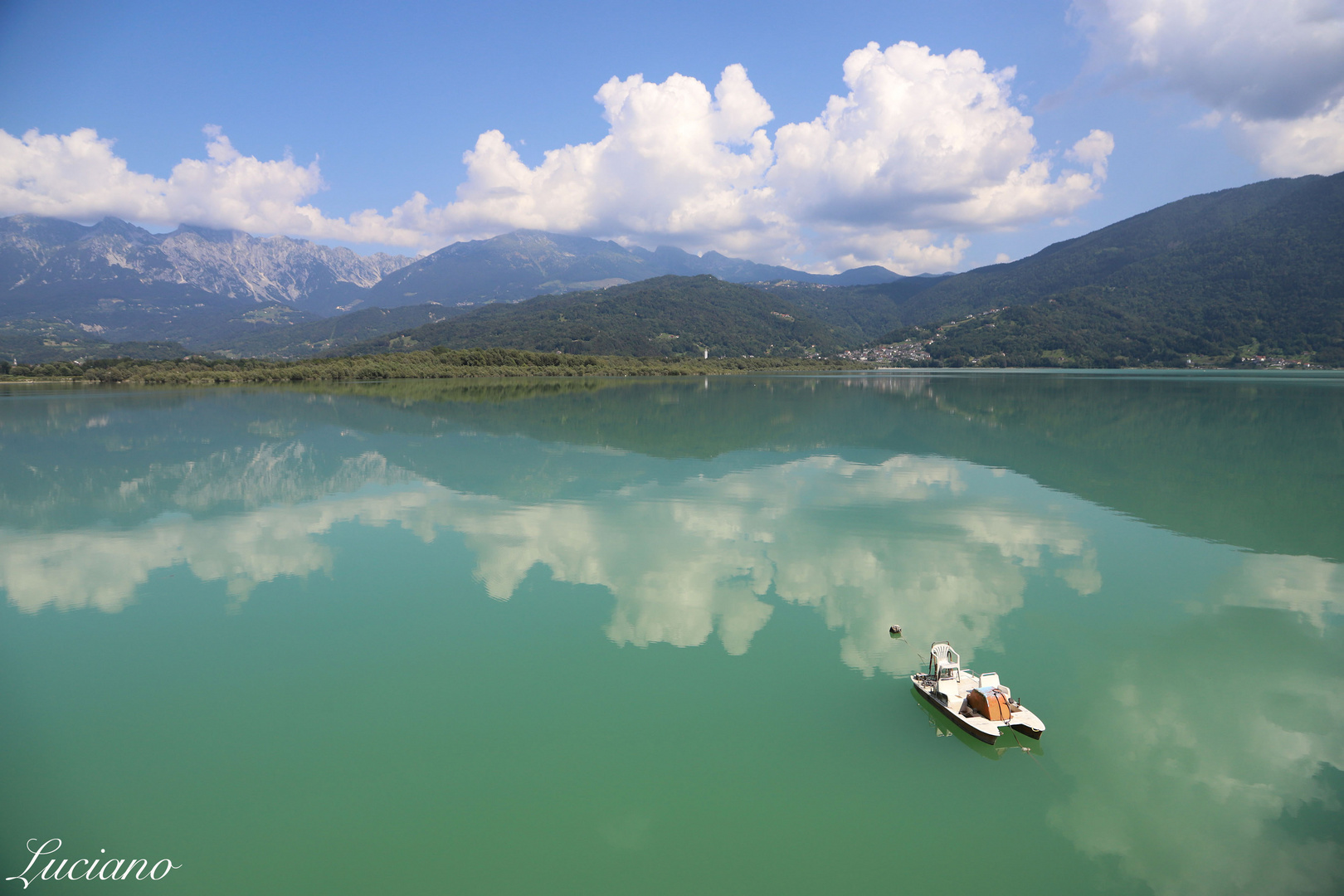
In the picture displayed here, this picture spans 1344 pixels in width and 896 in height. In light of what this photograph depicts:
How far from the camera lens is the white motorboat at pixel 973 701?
19.5 feet

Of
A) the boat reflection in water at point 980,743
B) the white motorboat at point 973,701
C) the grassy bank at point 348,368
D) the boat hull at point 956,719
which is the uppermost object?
the grassy bank at point 348,368

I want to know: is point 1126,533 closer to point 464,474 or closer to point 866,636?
point 866,636

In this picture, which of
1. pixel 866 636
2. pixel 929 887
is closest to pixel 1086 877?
pixel 929 887

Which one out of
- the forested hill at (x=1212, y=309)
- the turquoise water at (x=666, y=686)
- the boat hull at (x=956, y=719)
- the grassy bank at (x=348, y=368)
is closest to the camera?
the turquoise water at (x=666, y=686)

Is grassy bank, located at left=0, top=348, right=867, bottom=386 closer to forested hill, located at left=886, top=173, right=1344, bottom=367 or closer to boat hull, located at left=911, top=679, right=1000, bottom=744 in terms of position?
boat hull, located at left=911, top=679, right=1000, bottom=744

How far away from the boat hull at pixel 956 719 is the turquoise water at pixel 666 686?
175 millimetres

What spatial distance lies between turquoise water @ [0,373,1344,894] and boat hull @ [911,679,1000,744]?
0.57 ft

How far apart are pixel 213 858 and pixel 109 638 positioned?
5.75 meters

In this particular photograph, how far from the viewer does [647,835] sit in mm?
4926

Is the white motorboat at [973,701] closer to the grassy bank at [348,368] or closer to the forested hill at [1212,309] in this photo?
the grassy bank at [348,368]
